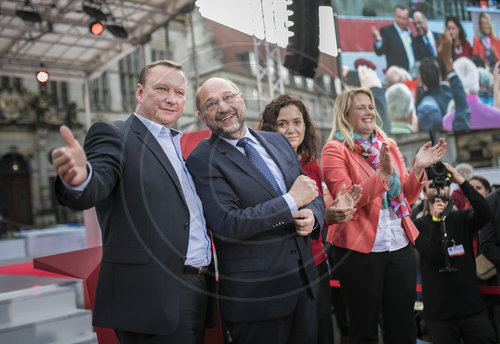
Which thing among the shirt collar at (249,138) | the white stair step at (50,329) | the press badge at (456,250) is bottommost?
the white stair step at (50,329)

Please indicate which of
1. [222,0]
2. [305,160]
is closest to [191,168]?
[305,160]

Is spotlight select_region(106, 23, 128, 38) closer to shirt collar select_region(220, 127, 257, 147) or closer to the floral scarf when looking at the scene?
the floral scarf

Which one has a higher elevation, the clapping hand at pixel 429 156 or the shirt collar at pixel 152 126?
the shirt collar at pixel 152 126

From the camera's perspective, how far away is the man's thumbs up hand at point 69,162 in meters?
1.13

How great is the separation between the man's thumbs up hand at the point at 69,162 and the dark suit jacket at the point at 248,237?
51 centimetres

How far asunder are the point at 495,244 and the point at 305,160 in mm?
1461

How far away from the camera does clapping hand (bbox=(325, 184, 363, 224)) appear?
5.96ft

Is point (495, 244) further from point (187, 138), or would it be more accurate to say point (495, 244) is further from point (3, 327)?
point (3, 327)

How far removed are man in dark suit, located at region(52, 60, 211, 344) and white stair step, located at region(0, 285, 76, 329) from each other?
2.25 metres

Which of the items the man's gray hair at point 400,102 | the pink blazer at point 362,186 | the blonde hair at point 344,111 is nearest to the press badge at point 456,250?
the pink blazer at point 362,186

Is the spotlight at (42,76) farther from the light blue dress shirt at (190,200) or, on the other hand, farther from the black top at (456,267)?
the black top at (456,267)

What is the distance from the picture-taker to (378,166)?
2.21 m

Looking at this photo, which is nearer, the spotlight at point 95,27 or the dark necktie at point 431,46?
the spotlight at point 95,27

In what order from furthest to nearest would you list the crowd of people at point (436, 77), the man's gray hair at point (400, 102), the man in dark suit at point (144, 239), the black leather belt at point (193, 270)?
the crowd of people at point (436, 77) → the man's gray hair at point (400, 102) → the black leather belt at point (193, 270) → the man in dark suit at point (144, 239)
